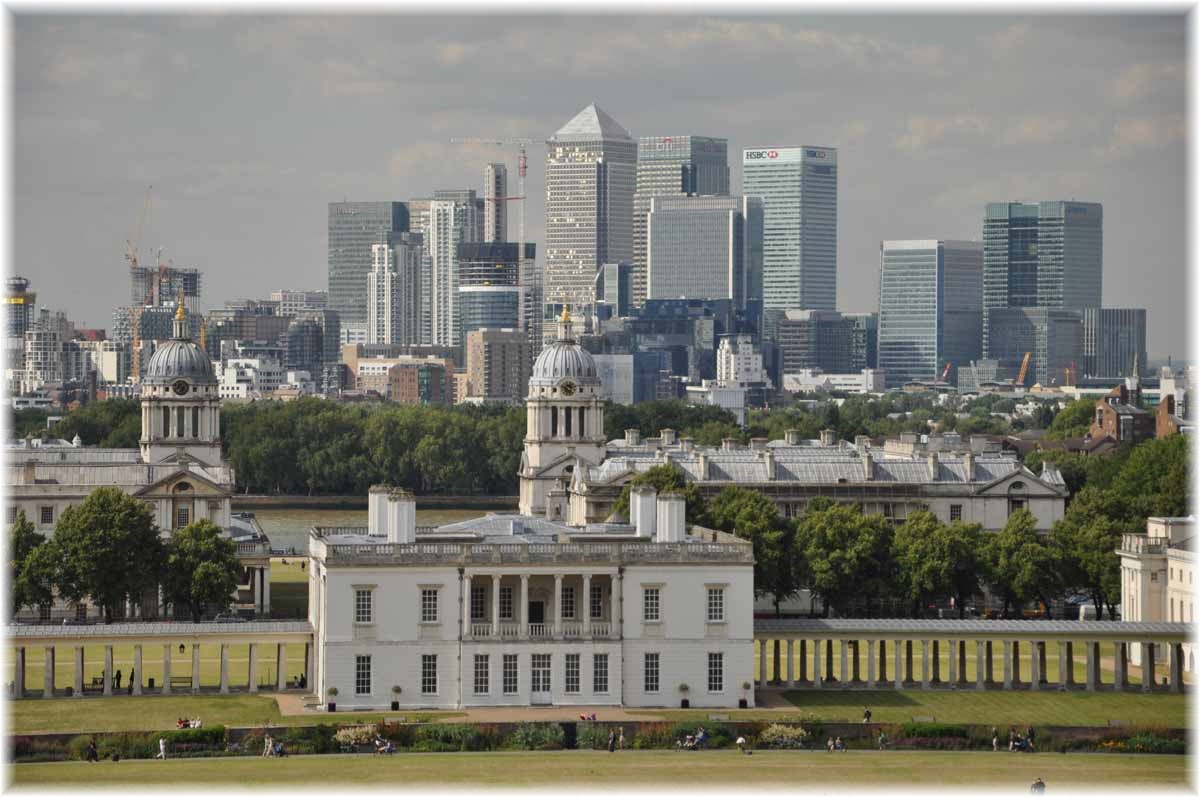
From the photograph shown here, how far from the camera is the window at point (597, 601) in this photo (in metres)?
79.6

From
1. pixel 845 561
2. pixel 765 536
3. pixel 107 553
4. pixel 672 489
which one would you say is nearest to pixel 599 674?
pixel 765 536

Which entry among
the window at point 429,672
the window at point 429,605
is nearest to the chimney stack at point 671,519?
the window at point 429,605

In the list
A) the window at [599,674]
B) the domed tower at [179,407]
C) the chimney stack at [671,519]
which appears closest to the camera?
the window at [599,674]

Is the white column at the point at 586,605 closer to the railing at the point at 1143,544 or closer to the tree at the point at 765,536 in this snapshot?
the tree at the point at 765,536

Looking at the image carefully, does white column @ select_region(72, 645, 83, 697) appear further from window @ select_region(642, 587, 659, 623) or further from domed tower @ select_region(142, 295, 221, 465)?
domed tower @ select_region(142, 295, 221, 465)

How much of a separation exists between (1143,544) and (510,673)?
2329 cm

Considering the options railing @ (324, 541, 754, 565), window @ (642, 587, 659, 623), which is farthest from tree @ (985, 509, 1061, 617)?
window @ (642, 587, 659, 623)

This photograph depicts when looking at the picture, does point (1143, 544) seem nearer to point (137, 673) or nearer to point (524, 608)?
point (524, 608)

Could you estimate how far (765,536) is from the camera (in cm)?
10150

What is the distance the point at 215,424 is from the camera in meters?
126

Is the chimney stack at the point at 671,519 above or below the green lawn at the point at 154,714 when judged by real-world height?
above

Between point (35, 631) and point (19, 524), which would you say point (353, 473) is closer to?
point (19, 524)

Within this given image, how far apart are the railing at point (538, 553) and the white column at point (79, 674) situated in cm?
738

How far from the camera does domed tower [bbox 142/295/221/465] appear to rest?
12525 cm
